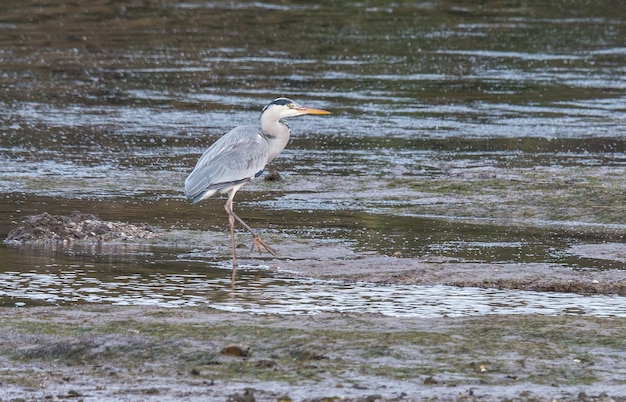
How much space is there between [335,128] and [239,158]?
7.31m

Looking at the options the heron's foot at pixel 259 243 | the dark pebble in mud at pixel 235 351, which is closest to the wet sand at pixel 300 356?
the dark pebble in mud at pixel 235 351

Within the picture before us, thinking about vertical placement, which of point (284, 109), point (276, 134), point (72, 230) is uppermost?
point (284, 109)

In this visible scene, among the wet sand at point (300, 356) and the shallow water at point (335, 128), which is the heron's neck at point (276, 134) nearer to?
the shallow water at point (335, 128)

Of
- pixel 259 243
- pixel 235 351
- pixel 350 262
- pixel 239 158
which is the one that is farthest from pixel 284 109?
pixel 235 351

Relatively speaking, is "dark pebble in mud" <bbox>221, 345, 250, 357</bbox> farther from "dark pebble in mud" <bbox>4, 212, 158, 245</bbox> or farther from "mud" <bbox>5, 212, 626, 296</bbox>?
"dark pebble in mud" <bbox>4, 212, 158, 245</bbox>

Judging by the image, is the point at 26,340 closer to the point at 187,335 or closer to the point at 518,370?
the point at 187,335

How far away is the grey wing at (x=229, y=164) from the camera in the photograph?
11047 millimetres

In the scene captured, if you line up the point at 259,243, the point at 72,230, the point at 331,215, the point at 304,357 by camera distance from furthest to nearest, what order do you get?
1. the point at 331,215
2. the point at 72,230
3. the point at 259,243
4. the point at 304,357

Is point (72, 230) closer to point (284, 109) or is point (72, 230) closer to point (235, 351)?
point (284, 109)

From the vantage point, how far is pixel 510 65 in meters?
24.9

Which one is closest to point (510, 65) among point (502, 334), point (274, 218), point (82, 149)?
point (82, 149)

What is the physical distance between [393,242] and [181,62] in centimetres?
1458

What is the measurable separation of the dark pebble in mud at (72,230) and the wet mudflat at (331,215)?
6.1 inches

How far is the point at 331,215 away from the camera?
1270cm
